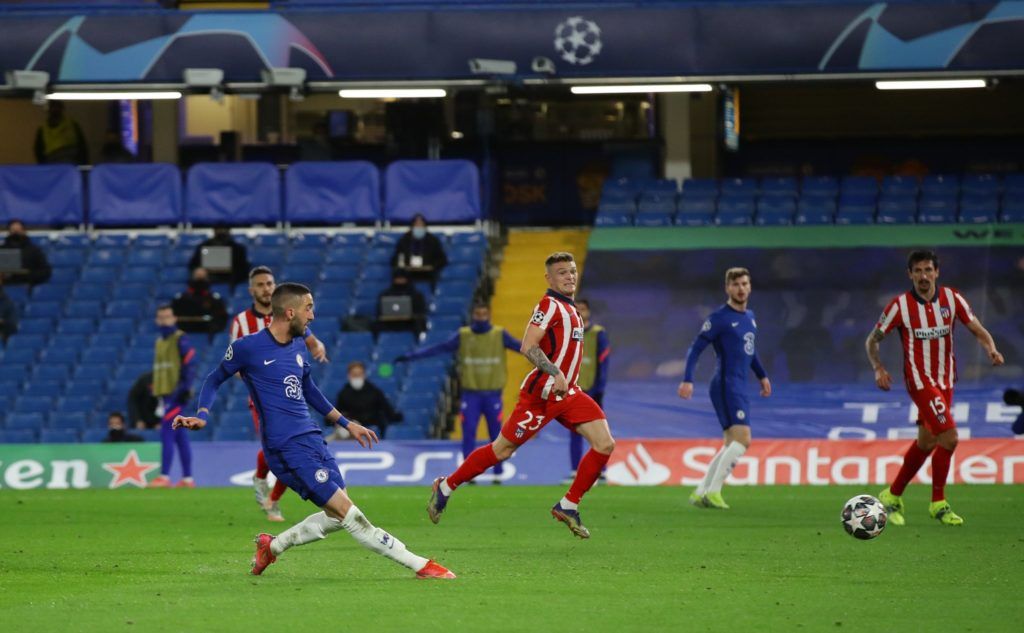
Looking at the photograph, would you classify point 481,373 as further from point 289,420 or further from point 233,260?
point 289,420

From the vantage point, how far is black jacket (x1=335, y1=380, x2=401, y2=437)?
23.3 metres

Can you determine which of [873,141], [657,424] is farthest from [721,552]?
[873,141]

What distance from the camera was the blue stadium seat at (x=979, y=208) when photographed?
2729 cm

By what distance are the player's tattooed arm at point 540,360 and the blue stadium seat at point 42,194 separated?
18370 millimetres

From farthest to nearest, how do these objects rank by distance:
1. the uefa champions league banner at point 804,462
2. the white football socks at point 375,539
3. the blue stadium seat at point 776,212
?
the blue stadium seat at point 776,212, the uefa champions league banner at point 804,462, the white football socks at point 375,539

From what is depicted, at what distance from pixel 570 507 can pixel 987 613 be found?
A: 441 centimetres

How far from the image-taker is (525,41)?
90.3 ft

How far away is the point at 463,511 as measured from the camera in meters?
16.9

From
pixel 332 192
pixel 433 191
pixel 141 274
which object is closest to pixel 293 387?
pixel 141 274

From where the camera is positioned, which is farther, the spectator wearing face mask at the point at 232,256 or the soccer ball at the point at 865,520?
the spectator wearing face mask at the point at 232,256

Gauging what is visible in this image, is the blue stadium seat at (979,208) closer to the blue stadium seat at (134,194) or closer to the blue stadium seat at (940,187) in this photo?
the blue stadium seat at (940,187)

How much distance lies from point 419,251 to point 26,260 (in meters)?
6.39

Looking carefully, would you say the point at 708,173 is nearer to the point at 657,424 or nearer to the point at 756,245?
the point at 756,245

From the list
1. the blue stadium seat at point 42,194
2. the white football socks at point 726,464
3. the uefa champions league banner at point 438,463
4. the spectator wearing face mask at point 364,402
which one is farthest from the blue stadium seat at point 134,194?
the white football socks at point 726,464
